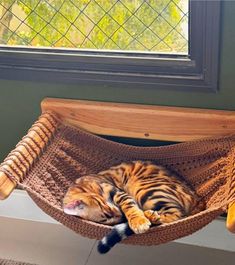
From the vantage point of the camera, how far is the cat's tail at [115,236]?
1.16 metres

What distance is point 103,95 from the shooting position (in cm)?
149

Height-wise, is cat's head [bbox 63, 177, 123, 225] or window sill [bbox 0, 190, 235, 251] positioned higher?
cat's head [bbox 63, 177, 123, 225]

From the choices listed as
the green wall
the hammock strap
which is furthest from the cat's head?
the green wall

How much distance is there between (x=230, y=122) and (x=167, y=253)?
1.82 ft

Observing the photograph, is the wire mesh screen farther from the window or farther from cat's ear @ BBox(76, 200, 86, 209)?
cat's ear @ BBox(76, 200, 86, 209)

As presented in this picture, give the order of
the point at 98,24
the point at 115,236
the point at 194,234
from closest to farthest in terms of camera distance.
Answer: the point at 115,236 < the point at 98,24 < the point at 194,234

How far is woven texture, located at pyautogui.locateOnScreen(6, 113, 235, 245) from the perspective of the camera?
1.17 meters

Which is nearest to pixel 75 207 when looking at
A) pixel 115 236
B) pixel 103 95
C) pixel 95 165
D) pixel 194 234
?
pixel 115 236

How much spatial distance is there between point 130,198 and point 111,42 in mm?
526

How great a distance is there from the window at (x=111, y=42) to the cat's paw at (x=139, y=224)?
17.5 inches

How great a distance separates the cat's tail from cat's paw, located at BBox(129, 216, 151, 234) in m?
0.02

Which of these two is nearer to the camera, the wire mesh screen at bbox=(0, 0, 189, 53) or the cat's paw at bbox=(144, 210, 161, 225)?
the cat's paw at bbox=(144, 210, 161, 225)

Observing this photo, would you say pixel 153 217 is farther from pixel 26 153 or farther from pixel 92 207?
pixel 26 153

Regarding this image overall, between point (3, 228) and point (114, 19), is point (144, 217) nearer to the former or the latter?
point (114, 19)
